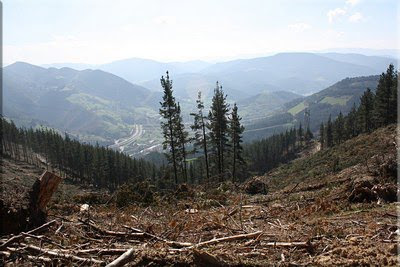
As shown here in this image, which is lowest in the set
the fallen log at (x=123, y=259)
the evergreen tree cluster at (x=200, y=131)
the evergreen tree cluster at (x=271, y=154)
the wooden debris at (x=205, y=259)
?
the evergreen tree cluster at (x=271, y=154)

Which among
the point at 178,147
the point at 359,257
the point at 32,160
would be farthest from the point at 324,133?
the point at 359,257

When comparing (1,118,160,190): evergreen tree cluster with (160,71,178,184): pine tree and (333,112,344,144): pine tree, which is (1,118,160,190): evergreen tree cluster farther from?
(333,112,344,144): pine tree

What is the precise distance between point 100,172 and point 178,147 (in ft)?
155

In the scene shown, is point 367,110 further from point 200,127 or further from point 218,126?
point 200,127

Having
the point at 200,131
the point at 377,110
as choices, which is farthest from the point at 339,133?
the point at 200,131

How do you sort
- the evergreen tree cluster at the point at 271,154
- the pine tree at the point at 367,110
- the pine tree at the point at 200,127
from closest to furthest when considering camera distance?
the pine tree at the point at 200,127
the pine tree at the point at 367,110
the evergreen tree cluster at the point at 271,154

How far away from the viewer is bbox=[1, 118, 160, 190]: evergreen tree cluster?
73.2 metres

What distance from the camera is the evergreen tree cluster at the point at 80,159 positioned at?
7325 centimetres

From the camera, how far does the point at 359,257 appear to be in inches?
147

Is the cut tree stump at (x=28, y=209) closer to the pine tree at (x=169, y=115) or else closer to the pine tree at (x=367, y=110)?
the pine tree at (x=169, y=115)

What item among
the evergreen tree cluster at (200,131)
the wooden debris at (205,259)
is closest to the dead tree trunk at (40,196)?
the wooden debris at (205,259)

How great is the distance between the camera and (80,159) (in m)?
80.6

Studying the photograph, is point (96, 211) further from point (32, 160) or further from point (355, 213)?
point (32, 160)

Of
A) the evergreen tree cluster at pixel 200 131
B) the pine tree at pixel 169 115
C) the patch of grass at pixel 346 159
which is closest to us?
the patch of grass at pixel 346 159
